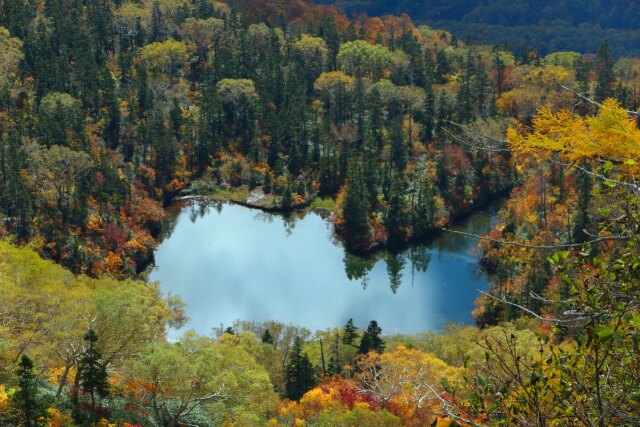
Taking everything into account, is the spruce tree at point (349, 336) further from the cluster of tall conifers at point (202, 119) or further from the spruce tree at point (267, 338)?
the cluster of tall conifers at point (202, 119)

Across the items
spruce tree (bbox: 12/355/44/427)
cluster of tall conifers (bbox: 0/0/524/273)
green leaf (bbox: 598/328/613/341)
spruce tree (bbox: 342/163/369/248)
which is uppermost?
cluster of tall conifers (bbox: 0/0/524/273)

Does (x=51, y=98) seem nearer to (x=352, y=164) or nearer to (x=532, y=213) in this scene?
(x=352, y=164)

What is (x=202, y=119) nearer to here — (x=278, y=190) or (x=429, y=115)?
(x=278, y=190)

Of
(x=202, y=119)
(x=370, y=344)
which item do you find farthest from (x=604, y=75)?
(x=370, y=344)

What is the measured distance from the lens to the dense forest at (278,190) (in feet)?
78.3

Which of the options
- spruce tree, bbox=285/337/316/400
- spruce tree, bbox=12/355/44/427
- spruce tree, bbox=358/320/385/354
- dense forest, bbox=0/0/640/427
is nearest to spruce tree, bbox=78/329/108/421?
dense forest, bbox=0/0/640/427

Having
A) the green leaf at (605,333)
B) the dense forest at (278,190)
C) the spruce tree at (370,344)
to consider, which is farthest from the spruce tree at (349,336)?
the green leaf at (605,333)

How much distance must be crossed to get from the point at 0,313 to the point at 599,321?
28237 mm

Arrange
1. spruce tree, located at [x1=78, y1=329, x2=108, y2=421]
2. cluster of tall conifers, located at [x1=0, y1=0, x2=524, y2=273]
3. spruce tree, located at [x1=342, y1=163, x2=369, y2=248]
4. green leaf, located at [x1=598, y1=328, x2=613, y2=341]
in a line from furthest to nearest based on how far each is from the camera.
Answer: spruce tree, located at [x1=342, y1=163, x2=369, y2=248], cluster of tall conifers, located at [x1=0, y1=0, x2=524, y2=273], spruce tree, located at [x1=78, y1=329, x2=108, y2=421], green leaf, located at [x1=598, y1=328, x2=613, y2=341]

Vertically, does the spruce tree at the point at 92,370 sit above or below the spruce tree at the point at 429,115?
below

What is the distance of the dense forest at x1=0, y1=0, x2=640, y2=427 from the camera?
78.3ft

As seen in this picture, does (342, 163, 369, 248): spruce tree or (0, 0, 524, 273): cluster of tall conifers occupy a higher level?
(0, 0, 524, 273): cluster of tall conifers

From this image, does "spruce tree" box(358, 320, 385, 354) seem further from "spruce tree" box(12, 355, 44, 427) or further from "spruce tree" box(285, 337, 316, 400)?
"spruce tree" box(12, 355, 44, 427)

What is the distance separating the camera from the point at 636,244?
22.4 ft
